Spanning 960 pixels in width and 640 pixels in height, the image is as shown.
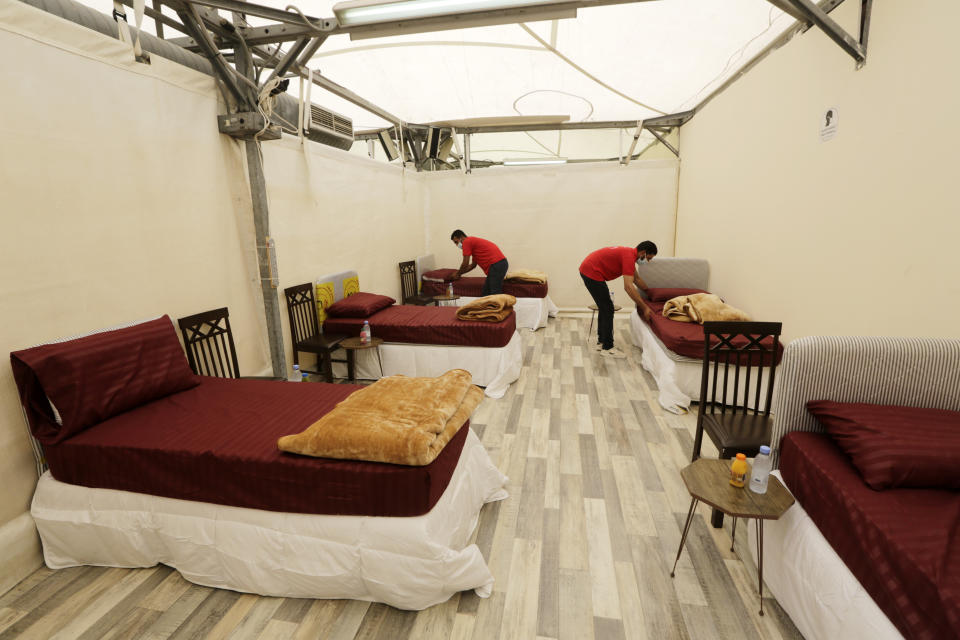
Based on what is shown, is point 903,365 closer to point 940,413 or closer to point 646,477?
point 940,413

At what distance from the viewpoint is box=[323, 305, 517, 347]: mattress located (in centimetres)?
387

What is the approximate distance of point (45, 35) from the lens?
1959 millimetres

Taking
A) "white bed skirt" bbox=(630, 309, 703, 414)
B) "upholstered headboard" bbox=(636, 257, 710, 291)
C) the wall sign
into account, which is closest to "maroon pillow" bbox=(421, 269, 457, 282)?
"upholstered headboard" bbox=(636, 257, 710, 291)

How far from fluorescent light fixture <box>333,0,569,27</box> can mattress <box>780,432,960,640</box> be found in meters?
2.57

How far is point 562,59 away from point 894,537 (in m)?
3.76

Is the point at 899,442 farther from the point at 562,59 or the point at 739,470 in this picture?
the point at 562,59

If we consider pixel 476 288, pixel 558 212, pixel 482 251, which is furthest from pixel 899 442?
pixel 558 212

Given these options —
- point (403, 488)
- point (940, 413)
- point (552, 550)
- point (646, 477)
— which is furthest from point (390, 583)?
point (940, 413)

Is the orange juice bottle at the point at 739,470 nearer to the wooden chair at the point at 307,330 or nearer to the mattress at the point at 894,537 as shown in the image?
the mattress at the point at 894,537

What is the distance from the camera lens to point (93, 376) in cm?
201

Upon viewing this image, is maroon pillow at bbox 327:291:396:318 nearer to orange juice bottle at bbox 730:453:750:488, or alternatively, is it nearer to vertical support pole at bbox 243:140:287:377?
vertical support pole at bbox 243:140:287:377

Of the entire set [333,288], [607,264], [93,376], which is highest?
[607,264]

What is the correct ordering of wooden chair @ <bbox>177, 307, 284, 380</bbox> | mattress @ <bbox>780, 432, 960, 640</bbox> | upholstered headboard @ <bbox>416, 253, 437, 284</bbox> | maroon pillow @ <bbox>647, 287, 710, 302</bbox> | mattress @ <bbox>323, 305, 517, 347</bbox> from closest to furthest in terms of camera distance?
mattress @ <bbox>780, 432, 960, 640</bbox> < wooden chair @ <bbox>177, 307, 284, 380</bbox> < mattress @ <bbox>323, 305, 517, 347</bbox> < maroon pillow @ <bbox>647, 287, 710, 302</bbox> < upholstered headboard @ <bbox>416, 253, 437, 284</bbox>

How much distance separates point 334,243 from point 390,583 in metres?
3.49
